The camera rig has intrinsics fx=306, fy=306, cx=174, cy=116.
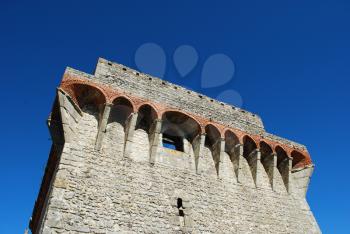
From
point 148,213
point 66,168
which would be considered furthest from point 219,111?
point 66,168

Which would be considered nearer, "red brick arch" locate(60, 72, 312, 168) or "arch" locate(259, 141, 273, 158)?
"red brick arch" locate(60, 72, 312, 168)

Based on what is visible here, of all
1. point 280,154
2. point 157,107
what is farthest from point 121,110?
point 280,154

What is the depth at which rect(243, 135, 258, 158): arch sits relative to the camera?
12.8 metres

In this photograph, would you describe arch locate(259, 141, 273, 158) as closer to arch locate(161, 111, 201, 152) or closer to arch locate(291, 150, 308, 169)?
arch locate(291, 150, 308, 169)

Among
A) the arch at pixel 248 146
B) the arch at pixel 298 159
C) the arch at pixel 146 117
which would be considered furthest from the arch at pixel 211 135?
the arch at pixel 298 159

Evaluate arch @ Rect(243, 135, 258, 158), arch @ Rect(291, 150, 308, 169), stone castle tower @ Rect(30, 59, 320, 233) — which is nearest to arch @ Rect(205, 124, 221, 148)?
stone castle tower @ Rect(30, 59, 320, 233)

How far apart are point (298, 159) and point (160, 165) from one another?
6.81 m

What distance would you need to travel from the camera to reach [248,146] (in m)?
13.0

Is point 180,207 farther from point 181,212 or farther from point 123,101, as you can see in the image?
point 123,101

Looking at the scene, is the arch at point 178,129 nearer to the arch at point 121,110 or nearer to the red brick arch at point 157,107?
the red brick arch at point 157,107

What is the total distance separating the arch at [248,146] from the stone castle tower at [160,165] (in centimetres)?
6

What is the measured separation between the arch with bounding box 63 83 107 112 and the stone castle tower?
0.03 meters

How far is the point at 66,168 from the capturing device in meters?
8.67

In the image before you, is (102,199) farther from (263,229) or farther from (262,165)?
(262,165)
